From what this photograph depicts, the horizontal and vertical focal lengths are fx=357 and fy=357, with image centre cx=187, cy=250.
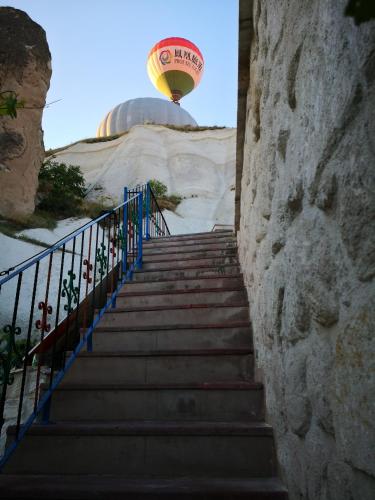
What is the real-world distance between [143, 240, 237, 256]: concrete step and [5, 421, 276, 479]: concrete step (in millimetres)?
2900

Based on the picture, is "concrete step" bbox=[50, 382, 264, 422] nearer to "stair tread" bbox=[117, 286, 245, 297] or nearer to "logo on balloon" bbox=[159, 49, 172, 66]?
"stair tread" bbox=[117, 286, 245, 297]

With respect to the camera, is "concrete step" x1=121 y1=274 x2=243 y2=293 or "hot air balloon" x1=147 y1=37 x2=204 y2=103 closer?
"concrete step" x1=121 y1=274 x2=243 y2=293

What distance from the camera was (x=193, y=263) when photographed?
437cm

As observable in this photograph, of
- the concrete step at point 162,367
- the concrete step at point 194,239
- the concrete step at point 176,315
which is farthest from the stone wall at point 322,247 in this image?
the concrete step at point 194,239

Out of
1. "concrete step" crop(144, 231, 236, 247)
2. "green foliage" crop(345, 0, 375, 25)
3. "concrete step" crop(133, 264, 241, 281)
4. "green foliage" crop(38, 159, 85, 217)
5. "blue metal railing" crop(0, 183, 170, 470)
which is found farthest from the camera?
"green foliage" crop(38, 159, 85, 217)

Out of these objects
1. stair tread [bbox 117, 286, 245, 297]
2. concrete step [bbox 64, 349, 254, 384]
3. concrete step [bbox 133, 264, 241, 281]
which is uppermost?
concrete step [bbox 133, 264, 241, 281]

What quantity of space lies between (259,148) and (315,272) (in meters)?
1.33

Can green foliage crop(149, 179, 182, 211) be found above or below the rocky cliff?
below

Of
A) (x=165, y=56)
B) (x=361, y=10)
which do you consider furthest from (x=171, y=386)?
(x=165, y=56)

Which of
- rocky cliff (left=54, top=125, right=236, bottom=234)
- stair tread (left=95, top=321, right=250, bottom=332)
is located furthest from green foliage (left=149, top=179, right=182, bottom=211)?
stair tread (left=95, top=321, right=250, bottom=332)

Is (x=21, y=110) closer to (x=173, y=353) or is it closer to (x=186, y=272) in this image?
(x=186, y=272)

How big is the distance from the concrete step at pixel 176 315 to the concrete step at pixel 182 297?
220 millimetres

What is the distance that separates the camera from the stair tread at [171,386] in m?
2.12

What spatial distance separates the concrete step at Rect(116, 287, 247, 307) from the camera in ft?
10.9
